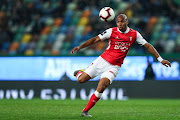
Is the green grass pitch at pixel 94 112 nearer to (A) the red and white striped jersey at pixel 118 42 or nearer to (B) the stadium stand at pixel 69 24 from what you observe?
(A) the red and white striped jersey at pixel 118 42

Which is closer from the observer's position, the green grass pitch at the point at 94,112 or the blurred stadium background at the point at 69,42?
the green grass pitch at the point at 94,112

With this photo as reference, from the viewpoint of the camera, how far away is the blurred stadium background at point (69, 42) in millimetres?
13250

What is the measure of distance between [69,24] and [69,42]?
1065 mm

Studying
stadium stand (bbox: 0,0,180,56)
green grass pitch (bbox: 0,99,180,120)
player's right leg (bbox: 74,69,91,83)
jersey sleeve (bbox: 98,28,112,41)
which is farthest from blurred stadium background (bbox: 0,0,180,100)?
jersey sleeve (bbox: 98,28,112,41)

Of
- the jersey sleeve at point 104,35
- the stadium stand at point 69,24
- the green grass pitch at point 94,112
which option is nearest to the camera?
the green grass pitch at point 94,112

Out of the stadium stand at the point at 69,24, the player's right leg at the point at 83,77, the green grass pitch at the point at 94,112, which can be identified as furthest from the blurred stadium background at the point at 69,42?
the player's right leg at the point at 83,77

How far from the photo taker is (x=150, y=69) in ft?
43.9

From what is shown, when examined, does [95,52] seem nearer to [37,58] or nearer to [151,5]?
[37,58]

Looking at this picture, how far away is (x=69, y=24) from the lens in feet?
51.5

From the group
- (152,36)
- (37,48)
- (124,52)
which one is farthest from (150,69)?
(124,52)

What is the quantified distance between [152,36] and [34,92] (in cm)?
444

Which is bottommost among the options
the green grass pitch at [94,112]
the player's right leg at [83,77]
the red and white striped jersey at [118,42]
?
the green grass pitch at [94,112]

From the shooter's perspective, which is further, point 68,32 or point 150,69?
point 68,32

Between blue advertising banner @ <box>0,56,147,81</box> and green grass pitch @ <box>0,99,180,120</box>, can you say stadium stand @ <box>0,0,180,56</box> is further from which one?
green grass pitch @ <box>0,99,180,120</box>
